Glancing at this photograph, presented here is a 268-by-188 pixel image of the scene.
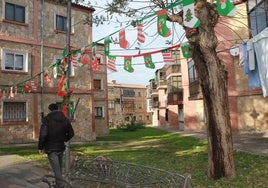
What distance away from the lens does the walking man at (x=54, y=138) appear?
5.81 meters

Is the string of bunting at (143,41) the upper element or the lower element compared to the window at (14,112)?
upper

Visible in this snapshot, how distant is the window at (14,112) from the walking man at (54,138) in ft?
38.2

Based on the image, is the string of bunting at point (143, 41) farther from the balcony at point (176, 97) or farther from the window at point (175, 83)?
the window at point (175, 83)

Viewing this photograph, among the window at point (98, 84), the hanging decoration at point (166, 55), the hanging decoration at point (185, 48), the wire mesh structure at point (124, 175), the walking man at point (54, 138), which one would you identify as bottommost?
the wire mesh structure at point (124, 175)

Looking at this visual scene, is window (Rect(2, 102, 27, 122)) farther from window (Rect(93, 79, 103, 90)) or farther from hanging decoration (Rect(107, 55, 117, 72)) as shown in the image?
window (Rect(93, 79, 103, 90))

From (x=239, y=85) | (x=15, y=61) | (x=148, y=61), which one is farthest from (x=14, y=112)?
(x=239, y=85)

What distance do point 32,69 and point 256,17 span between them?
14.3m

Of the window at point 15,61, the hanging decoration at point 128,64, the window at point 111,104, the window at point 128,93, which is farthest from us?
the window at point 128,93

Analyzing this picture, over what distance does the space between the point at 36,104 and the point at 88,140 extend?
4.50 metres

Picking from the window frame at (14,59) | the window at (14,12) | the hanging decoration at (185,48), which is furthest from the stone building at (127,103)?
the hanging decoration at (185,48)

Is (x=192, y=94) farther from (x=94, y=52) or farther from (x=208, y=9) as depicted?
(x=208, y=9)

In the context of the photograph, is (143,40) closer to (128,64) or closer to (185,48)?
(128,64)

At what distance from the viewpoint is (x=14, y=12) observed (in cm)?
1711

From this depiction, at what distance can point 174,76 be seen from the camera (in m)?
33.3
